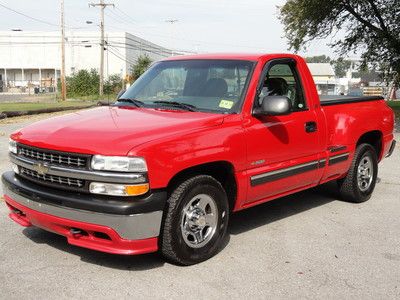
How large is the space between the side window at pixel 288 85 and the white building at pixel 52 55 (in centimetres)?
7710

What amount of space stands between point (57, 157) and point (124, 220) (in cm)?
77

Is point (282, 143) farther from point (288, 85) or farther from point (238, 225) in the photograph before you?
point (238, 225)

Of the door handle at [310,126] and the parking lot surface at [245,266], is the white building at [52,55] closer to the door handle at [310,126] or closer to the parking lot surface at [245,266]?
the door handle at [310,126]

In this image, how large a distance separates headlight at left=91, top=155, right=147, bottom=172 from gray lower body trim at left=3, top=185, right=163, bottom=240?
35cm

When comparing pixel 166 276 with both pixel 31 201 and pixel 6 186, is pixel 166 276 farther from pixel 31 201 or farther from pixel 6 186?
pixel 6 186

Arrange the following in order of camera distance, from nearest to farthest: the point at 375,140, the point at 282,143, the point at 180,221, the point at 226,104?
the point at 180,221 < the point at 226,104 < the point at 282,143 < the point at 375,140

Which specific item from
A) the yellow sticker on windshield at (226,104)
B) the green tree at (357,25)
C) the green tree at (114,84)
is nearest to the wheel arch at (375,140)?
the yellow sticker on windshield at (226,104)

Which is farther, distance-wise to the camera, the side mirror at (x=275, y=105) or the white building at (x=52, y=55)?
the white building at (x=52, y=55)

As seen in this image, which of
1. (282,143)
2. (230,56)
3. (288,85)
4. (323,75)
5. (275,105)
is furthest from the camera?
(323,75)

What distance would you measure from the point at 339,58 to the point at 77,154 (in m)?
29.0

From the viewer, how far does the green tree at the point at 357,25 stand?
2667cm

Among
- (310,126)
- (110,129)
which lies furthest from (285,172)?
(110,129)

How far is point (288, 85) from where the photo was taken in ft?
18.4

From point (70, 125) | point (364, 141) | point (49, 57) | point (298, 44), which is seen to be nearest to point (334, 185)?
point (364, 141)
